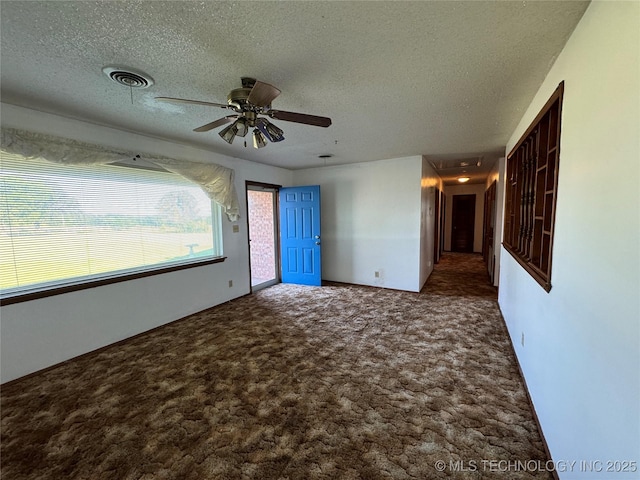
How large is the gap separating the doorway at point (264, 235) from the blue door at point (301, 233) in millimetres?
217

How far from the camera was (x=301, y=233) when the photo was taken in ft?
17.4

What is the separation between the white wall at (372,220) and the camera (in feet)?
15.2

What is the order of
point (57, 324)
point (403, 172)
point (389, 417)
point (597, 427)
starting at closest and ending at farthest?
point (597, 427), point (389, 417), point (57, 324), point (403, 172)

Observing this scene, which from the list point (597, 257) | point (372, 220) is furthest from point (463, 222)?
point (597, 257)

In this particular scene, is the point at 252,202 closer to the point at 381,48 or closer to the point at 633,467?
the point at 381,48

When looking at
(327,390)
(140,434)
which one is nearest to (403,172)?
(327,390)

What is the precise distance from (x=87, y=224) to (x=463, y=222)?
9437 millimetres

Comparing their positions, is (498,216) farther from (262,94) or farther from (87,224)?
(87,224)

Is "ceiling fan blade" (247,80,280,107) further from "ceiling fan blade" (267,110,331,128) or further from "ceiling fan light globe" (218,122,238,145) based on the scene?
"ceiling fan light globe" (218,122,238,145)

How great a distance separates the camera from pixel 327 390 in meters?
2.14

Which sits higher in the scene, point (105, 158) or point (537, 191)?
point (105, 158)

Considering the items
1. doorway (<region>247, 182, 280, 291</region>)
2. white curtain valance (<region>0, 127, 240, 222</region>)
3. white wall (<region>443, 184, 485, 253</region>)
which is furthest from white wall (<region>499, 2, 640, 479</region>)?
white wall (<region>443, 184, 485, 253</region>)

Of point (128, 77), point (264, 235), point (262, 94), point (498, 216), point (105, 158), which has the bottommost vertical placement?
point (264, 235)

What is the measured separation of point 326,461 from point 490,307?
3390mm
